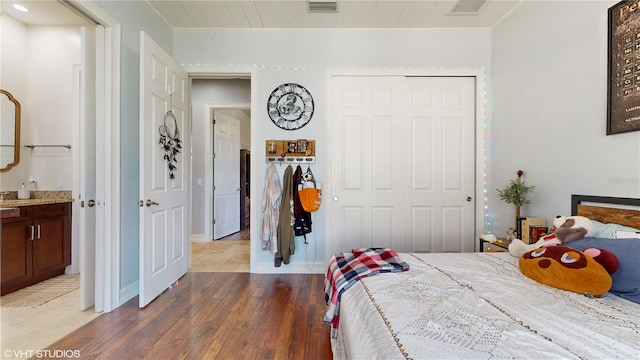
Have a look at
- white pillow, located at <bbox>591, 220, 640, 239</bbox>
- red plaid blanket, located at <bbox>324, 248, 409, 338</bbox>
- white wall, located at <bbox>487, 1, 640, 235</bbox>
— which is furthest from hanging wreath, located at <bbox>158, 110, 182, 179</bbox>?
white wall, located at <bbox>487, 1, 640, 235</bbox>

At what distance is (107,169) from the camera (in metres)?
2.31

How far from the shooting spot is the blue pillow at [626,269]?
1.30m

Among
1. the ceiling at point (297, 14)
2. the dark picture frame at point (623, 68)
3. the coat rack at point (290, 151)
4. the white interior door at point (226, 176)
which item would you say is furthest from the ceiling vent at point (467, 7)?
the white interior door at point (226, 176)

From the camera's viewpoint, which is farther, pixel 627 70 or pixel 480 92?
pixel 480 92

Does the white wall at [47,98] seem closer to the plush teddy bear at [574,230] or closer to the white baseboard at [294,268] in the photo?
the white baseboard at [294,268]

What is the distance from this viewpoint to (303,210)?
3127 mm

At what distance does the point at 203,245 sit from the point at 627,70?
5.09m

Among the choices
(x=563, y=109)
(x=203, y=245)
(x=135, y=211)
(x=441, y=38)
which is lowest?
(x=203, y=245)

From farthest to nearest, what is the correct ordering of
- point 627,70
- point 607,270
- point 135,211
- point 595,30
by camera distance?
1. point 135,211
2. point 595,30
3. point 627,70
4. point 607,270

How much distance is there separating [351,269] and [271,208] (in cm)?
168

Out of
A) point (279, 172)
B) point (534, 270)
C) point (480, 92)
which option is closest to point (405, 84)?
point (480, 92)

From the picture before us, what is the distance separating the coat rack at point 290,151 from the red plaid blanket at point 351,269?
61.4 inches

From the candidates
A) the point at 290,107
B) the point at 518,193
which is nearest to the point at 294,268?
the point at 290,107

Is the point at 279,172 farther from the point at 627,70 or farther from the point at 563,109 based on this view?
the point at 627,70
